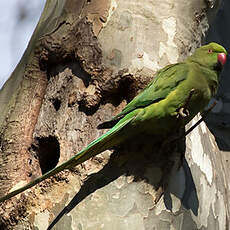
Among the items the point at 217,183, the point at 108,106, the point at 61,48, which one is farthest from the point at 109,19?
the point at 217,183

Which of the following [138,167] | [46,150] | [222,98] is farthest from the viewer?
[222,98]

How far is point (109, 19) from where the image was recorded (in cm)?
253

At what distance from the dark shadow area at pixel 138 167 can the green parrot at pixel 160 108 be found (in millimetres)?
64

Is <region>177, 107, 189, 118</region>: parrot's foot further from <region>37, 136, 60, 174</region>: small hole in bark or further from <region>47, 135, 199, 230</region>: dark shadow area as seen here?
<region>37, 136, 60, 174</region>: small hole in bark

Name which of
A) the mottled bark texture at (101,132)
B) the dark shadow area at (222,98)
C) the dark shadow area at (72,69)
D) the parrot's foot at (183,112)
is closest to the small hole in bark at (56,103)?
the mottled bark texture at (101,132)

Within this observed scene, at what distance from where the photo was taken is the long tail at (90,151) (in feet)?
6.78

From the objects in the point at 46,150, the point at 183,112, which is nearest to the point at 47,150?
the point at 46,150

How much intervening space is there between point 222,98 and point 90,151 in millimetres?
1839

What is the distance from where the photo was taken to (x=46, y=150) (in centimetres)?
250

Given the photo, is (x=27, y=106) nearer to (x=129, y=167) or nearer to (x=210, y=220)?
(x=129, y=167)

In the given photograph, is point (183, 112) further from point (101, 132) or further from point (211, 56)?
point (211, 56)

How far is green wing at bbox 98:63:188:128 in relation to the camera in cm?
222

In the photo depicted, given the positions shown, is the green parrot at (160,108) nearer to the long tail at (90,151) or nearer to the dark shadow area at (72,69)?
the long tail at (90,151)

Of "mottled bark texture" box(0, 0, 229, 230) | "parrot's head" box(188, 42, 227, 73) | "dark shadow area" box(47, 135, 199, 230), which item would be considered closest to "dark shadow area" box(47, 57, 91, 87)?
"mottled bark texture" box(0, 0, 229, 230)
